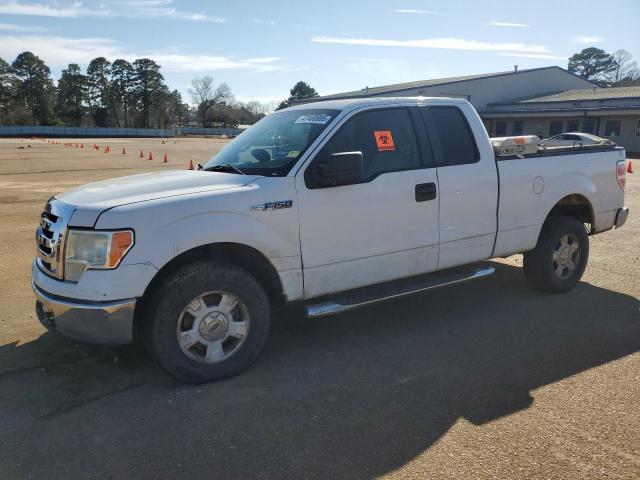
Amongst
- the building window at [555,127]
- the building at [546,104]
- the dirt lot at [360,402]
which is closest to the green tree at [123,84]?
the building at [546,104]

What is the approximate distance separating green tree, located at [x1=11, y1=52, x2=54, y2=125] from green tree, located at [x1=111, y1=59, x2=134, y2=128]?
527 inches

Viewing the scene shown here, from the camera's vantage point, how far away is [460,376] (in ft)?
12.9

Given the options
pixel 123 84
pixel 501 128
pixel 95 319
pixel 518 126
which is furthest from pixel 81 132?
pixel 95 319

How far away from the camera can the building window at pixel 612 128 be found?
3788 cm

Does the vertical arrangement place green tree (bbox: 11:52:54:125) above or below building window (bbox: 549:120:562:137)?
above

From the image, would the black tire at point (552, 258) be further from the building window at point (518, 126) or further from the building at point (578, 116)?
the building window at point (518, 126)

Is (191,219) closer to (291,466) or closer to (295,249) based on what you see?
(295,249)

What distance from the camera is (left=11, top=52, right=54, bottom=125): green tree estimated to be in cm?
9144

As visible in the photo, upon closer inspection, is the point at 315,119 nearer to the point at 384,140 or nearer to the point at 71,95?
the point at 384,140

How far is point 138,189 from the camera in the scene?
390 cm

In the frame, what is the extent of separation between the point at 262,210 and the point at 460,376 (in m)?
1.87

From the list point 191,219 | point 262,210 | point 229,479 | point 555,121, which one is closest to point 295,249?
point 262,210

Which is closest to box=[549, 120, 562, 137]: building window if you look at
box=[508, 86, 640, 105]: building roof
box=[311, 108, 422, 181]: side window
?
box=[508, 86, 640, 105]: building roof

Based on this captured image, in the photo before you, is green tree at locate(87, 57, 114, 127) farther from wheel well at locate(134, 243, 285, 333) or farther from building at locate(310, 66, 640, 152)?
wheel well at locate(134, 243, 285, 333)
